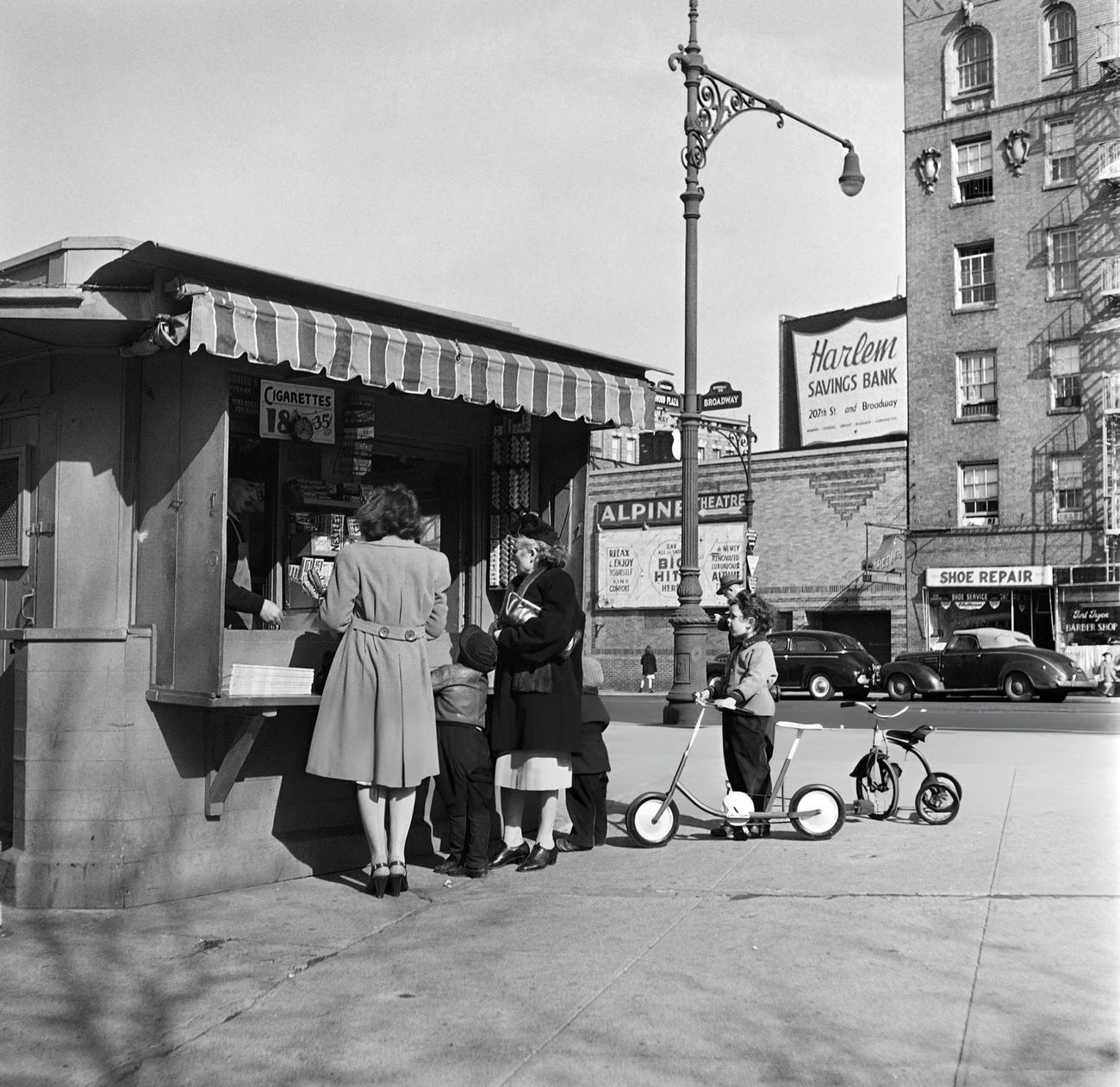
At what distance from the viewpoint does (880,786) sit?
29.3 ft

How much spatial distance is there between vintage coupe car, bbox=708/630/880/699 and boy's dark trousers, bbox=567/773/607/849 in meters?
22.8

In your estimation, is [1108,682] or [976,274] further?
[976,274]

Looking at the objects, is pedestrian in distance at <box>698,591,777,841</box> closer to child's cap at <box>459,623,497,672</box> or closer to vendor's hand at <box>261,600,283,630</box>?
child's cap at <box>459,623,497,672</box>

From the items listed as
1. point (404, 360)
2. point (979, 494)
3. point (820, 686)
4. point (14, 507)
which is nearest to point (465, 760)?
point (404, 360)

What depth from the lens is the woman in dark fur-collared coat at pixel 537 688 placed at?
7.12 meters

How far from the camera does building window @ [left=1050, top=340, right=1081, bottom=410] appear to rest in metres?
37.7

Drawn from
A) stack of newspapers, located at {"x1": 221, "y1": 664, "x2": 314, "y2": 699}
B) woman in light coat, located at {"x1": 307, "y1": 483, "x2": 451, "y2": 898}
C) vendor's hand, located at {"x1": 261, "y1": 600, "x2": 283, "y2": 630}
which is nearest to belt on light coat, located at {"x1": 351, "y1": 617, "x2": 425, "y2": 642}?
woman in light coat, located at {"x1": 307, "y1": 483, "x2": 451, "y2": 898}

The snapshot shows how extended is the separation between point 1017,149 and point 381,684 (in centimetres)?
3771

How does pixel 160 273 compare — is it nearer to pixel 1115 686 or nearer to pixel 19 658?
pixel 19 658

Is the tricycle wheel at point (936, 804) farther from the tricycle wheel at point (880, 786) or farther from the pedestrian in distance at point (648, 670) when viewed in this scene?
the pedestrian in distance at point (648, 670)

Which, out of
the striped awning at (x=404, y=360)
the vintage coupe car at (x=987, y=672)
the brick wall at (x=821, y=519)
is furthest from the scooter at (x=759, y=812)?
the brick wall at (x=821, y=519)

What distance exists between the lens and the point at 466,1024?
453 cm

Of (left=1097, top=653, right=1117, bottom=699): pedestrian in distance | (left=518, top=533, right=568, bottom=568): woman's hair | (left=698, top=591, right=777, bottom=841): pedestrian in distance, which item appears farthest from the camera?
(left=1097, top=653, right=1117, bottom=699): pedestrian in distance

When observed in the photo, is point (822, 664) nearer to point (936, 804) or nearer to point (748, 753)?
point (936, 804)
